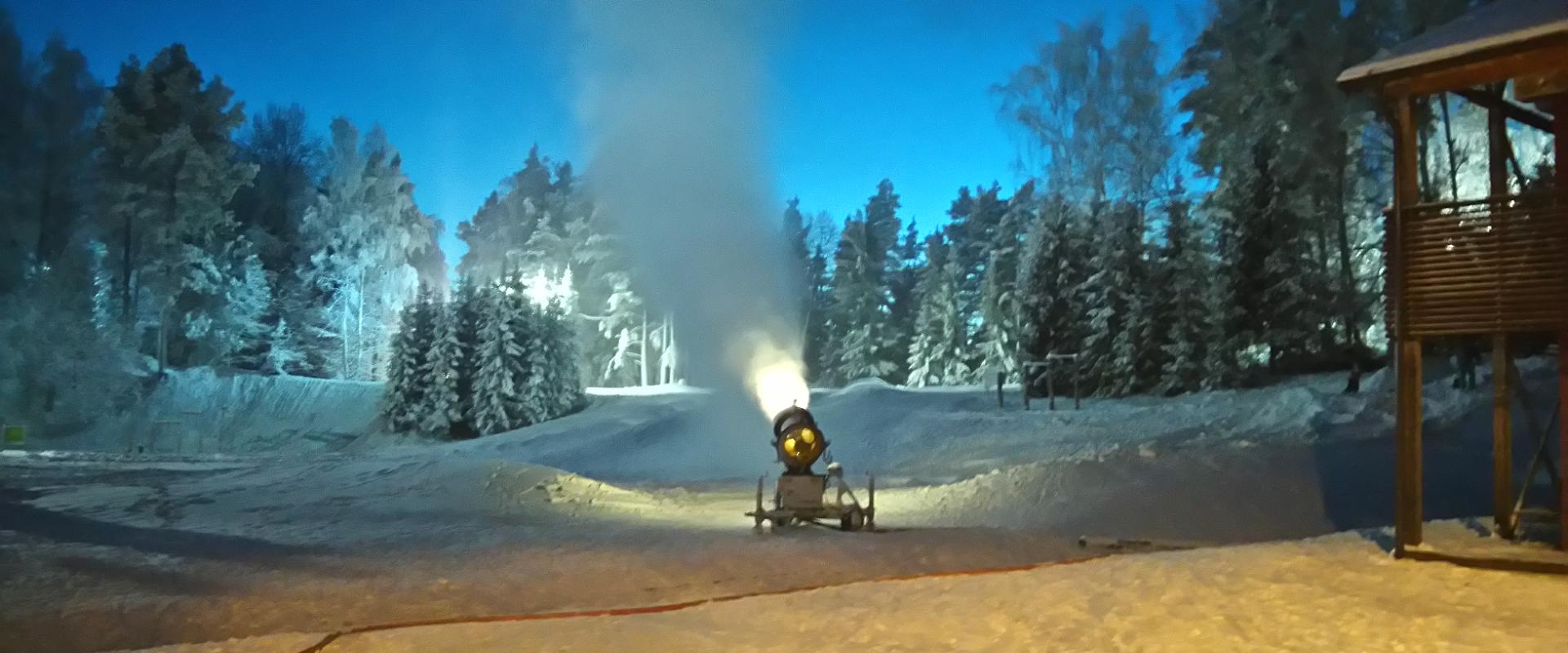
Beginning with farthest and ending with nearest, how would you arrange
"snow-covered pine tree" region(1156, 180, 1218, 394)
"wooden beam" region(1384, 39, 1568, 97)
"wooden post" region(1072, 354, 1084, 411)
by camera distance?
1. "snow-covered pine tree" region(1156, 180, 1218, 394)
2. "wooden post" region(1072, 354, 1084, 411)
3. "wooden beam" region(1384, 39, 1568, 97)

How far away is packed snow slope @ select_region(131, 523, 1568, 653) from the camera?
22.2 feet

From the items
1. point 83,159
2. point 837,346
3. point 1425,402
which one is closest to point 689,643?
point 1425,402

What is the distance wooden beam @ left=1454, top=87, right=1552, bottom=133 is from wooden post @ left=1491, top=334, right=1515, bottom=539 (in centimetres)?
235

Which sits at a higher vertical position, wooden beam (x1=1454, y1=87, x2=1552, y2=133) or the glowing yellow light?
wooden beam (x1=1454, y1=87, x2=1552, y2=133)

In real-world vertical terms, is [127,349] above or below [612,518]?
above

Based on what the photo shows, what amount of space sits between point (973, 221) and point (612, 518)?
49.2 m

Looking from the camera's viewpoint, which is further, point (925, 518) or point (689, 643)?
point (925, 518)

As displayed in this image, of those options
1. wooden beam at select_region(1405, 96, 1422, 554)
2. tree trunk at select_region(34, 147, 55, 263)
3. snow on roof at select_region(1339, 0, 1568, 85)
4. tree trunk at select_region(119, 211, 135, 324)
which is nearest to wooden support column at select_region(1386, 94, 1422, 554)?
wooden beam at select_region(1405, 96, 1422, 554)

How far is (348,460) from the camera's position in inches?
1045

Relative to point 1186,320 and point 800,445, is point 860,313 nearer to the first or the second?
point 1186,320

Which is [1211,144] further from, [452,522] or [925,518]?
[452,522]

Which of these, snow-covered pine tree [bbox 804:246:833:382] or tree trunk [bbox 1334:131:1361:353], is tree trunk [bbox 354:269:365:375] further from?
tree trunk [bbox 1334:131:1361:353]

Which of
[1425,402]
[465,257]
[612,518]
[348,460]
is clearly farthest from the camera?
[465,257]

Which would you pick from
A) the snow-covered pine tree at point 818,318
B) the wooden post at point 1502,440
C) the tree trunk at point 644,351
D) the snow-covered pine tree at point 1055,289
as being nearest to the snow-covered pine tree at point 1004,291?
the snow-covered pine tree at point 1055,289
